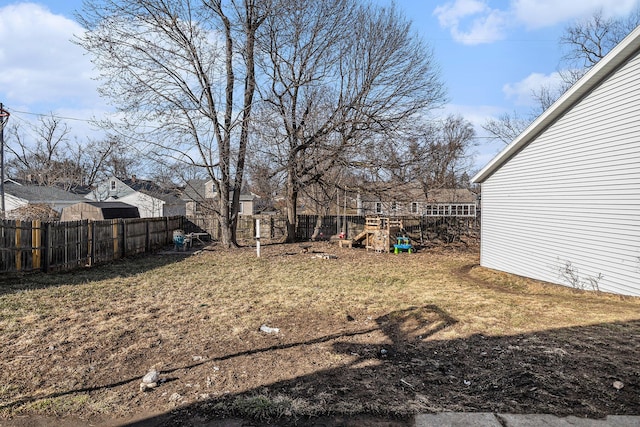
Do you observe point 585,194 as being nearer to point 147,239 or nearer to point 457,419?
point 457,419

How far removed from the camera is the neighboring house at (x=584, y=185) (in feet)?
23.3

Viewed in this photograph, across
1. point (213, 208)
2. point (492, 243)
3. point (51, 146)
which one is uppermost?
point (51, 146)

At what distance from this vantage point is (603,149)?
7.66 m

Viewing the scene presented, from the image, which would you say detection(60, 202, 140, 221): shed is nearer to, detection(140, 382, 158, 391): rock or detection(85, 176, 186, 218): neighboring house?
detection(85, 176, 186, 218): neighboring house

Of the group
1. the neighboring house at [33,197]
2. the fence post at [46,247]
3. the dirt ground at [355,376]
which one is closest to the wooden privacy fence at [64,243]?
the fence post at [46,247]

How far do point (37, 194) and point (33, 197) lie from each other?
86cm

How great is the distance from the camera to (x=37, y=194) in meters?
27.1

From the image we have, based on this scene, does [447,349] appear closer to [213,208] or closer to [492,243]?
[492,243]

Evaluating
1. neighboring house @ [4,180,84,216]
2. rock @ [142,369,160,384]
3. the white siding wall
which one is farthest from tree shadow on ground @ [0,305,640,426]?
neighboring house @ [4,180,84,216]

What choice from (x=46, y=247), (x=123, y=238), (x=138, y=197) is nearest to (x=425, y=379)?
(x=46, y=247)

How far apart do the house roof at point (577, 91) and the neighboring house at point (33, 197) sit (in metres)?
27.2

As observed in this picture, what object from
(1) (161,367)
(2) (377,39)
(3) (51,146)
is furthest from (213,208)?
(3) (51,146)

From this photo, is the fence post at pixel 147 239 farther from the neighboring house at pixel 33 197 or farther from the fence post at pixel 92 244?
the neighboring house at pixel 33 197

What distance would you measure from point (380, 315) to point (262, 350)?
2.29 m
